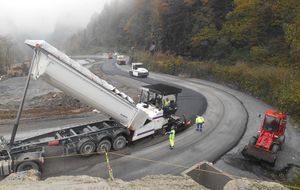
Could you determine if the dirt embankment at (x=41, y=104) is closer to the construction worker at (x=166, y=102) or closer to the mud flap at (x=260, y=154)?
the construction worker at (x=166, y=102)

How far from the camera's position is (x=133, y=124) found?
14.8 meters

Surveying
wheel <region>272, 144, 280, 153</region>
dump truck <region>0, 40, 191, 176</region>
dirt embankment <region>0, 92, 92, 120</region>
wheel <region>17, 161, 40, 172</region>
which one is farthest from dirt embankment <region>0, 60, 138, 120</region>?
wheel <region>272, 144, 280, 153</region>

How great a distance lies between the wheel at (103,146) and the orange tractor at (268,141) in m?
6.57

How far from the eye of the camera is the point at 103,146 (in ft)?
46.8

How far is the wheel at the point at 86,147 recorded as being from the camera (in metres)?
13.4

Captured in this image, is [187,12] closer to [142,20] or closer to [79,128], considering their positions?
[142,20]

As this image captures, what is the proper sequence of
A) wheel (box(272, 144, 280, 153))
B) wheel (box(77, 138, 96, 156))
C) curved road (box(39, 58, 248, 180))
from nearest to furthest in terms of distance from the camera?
curved road (box(39, 58, 248, 180)) < wheel (box(77, 138, 96, 156)) < wheel (box(272, 144, 280, 153))

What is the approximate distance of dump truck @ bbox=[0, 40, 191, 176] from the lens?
1195 centimetres

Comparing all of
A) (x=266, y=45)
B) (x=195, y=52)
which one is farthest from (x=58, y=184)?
(x=195, y=52)

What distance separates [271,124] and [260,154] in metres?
2.28

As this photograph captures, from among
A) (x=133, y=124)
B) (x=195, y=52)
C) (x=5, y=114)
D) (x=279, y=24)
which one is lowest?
(x=5, y=114)

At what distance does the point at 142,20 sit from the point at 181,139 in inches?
2092

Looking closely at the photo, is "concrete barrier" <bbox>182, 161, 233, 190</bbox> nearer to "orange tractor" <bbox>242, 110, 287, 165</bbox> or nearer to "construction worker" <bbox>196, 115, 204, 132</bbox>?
"orange tractor" <bbox>242, 110, 287, 165</bbox>

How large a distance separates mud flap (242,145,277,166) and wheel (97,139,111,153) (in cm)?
657
